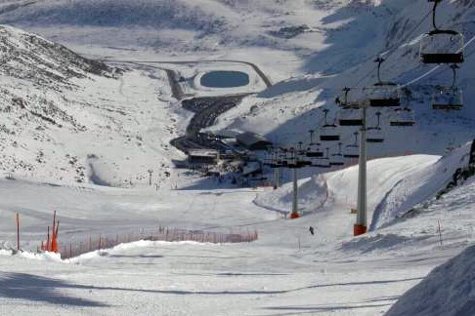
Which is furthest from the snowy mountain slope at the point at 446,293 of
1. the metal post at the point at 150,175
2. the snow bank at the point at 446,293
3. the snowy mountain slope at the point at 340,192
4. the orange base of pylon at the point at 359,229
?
the metal post at the point at 150,175

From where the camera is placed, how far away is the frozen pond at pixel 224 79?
509 feet

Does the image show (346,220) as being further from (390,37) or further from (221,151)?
(390,37)

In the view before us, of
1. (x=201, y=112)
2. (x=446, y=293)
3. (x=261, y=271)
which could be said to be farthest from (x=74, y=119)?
(x=446, y=293)

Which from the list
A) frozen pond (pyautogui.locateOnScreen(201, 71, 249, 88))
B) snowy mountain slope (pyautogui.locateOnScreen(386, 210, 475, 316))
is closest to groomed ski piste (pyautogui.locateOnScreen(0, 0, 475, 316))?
snowy mountain slope (pyautogui.locateOnScreen(386, 210, 475, 316))

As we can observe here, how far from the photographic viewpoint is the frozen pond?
155250mm

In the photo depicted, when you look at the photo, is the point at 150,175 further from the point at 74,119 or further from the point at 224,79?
the point at 224,79

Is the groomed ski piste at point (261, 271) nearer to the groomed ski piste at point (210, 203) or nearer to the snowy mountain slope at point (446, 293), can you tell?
the groomed ski piste at point (210, 203)

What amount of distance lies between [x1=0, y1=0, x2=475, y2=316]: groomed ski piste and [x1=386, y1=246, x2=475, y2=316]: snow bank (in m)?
0.02

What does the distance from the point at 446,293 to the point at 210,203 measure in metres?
44.2

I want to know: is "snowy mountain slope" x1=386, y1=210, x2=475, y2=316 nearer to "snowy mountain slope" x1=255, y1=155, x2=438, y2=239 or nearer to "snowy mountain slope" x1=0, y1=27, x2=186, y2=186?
"snowy mountain slope" x1=255, y1=155, x2=438, y2=239

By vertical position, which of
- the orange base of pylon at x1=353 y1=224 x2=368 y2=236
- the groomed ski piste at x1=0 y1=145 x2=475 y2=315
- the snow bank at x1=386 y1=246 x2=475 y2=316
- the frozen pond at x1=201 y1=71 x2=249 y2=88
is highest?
the frozen pond at x1=201 y1=71 x2=249 y2=88

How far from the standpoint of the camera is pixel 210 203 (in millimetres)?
50531

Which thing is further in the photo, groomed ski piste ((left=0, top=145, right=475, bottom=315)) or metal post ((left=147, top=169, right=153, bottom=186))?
metal post ((left=147, top=169, right=153, bottom=186))

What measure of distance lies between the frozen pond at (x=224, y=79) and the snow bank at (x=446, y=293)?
484 feet
